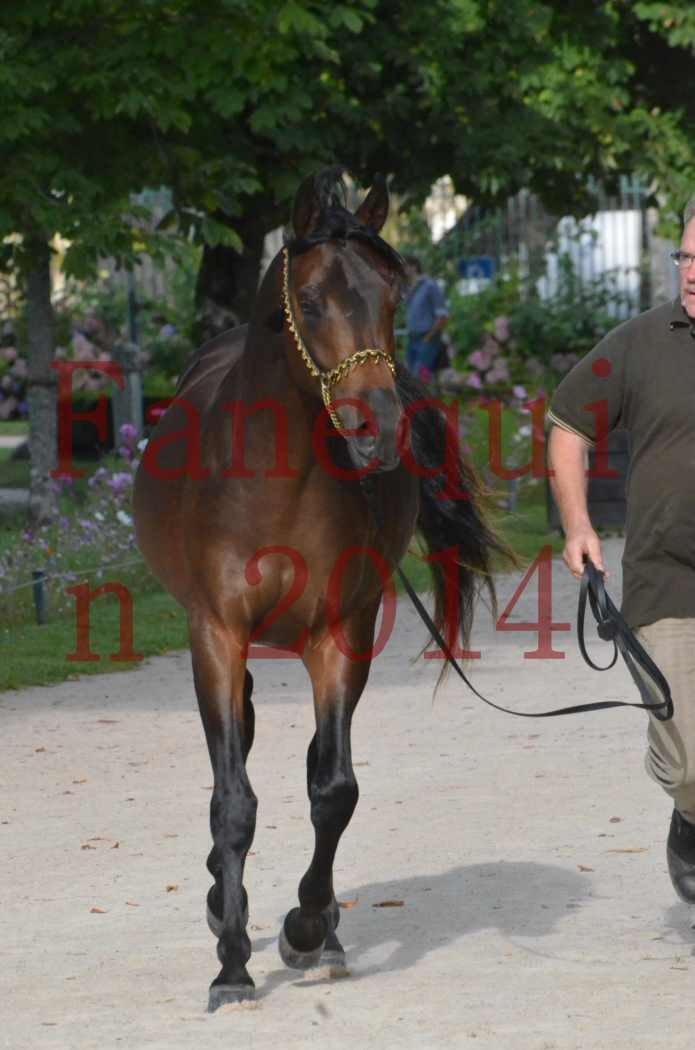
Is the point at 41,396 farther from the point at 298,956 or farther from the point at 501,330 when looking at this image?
the point at 298,956

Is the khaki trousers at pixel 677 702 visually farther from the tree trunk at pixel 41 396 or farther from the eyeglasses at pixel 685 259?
the tree trunk at pixel 41 396

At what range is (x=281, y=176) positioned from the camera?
55.0 feet

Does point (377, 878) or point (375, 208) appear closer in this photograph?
point (375, 208)

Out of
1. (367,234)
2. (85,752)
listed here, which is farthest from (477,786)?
(367,234)

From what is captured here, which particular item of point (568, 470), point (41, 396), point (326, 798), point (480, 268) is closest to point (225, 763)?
point (326, 798)

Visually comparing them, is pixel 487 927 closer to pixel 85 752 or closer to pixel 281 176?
pixel 85 752

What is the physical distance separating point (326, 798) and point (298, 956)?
415mm

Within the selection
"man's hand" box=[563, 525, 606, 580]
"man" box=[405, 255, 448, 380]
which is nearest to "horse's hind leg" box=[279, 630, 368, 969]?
"man's hand" box=[563, 525, 606, 580]

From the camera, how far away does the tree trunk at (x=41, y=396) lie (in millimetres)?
15359

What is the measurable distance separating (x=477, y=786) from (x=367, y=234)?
3212 mm

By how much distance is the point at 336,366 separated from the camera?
5.18 meters

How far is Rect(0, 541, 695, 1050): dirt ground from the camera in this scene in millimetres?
5164

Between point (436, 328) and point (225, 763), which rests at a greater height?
point (436, 328)

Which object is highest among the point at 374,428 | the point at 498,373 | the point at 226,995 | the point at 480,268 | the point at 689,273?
the point at 480,268
